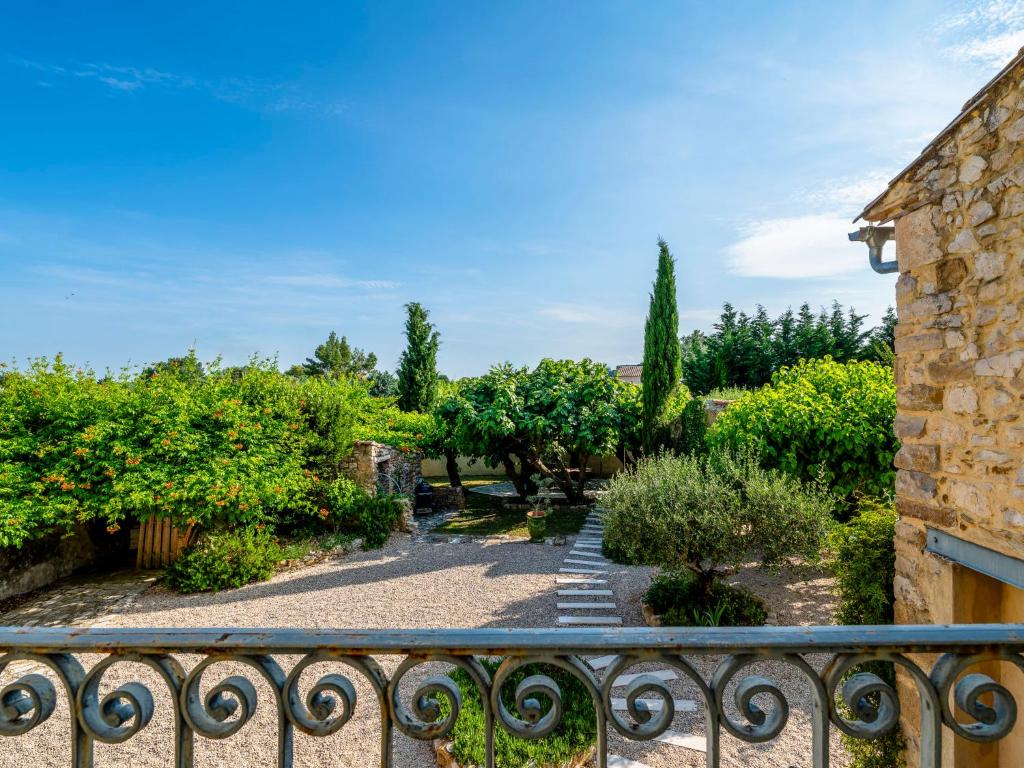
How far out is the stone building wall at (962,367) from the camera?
2.62 m

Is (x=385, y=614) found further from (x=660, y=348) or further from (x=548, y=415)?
(x=660, y=348)

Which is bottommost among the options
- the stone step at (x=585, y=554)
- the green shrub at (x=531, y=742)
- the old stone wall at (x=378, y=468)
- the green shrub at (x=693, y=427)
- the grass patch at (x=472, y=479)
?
the grass patch at (x=472, y=479)

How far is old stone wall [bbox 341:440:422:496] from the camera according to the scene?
11.4 m

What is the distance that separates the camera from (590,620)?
21.3ft

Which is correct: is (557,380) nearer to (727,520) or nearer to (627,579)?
(627,579)

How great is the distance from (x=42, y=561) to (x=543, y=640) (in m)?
11.0

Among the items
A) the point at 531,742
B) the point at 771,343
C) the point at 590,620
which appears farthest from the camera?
the point at 771,343

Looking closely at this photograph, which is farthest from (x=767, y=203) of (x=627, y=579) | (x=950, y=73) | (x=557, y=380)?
(x=557, y=380)

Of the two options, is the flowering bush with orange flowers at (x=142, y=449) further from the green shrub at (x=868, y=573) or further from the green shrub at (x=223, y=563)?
the green shrub at (x=868, y=573)

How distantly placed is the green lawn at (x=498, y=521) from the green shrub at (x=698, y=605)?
4715mm

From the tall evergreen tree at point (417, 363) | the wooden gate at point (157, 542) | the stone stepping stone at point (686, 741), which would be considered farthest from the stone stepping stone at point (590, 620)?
the tall evergreen tree at point (417, 363)

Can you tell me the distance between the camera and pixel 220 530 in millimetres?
8938

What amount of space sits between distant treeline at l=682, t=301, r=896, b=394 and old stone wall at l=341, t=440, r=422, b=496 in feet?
51.7

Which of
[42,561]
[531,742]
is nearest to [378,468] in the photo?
[42,561]
